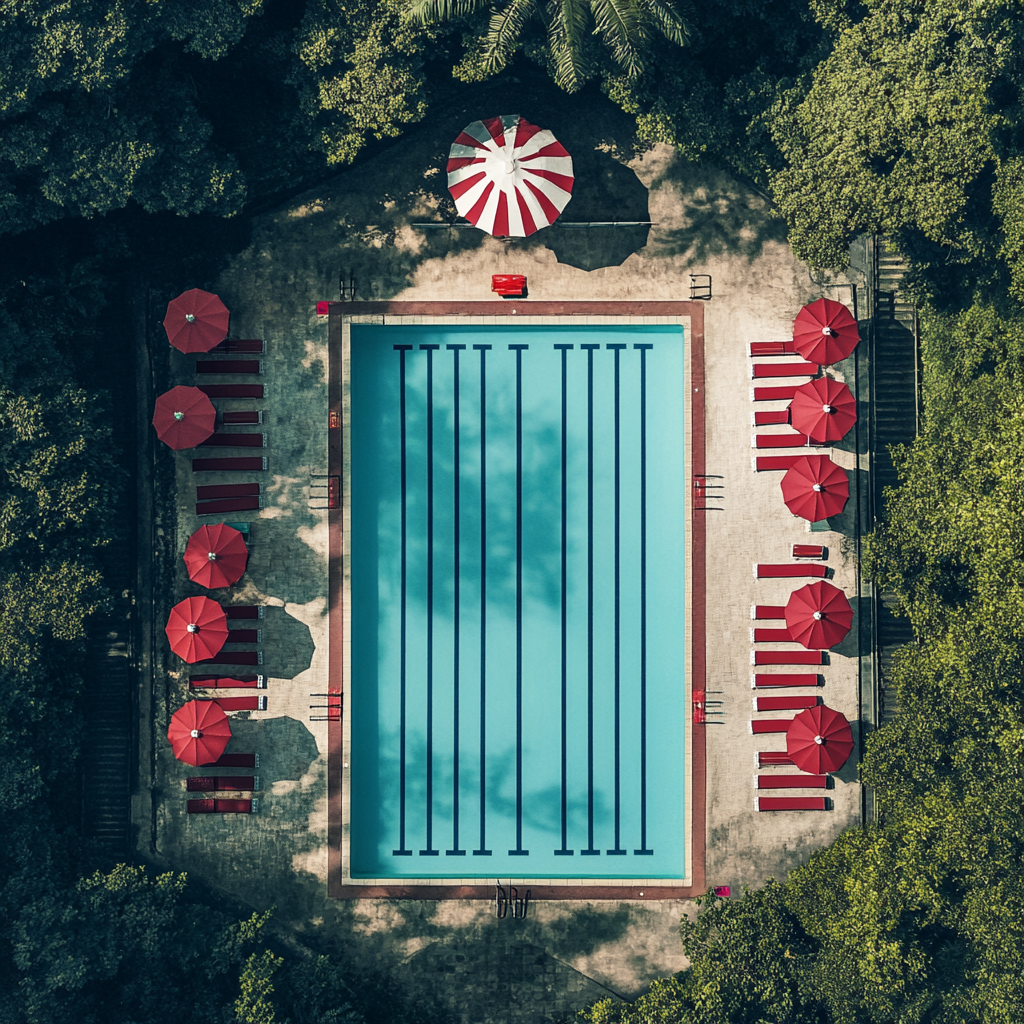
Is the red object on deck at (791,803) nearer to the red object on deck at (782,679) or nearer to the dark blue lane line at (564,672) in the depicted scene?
the red object on deck at (782,679)

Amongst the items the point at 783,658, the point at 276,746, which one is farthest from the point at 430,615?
the point at 783,658

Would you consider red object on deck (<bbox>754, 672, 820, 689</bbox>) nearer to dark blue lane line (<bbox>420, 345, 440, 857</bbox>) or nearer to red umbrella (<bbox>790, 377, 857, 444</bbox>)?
red umbrella (<bbox>790, 377, 857, 444</bbox>)

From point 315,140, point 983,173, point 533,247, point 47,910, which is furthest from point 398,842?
point 983,173

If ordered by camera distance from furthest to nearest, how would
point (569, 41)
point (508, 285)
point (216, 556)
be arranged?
point (508, 285)
point (216, 556)
point (569, 41)

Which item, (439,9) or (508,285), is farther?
(508,285)

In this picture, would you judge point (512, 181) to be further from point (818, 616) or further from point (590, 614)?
point (818, 616)

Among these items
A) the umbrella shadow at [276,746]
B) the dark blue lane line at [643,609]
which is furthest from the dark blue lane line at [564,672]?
the umbrella shadow at [276,746]
